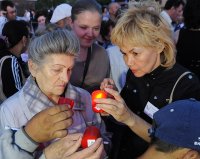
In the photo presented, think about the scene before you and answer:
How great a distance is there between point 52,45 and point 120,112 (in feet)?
2.06

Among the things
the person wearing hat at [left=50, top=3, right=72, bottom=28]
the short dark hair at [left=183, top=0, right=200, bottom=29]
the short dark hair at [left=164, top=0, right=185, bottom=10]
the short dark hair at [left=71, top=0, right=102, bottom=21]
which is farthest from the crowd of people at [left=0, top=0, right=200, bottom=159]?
the short dark hair at [left=164, top=0, right=185, bottom=10]

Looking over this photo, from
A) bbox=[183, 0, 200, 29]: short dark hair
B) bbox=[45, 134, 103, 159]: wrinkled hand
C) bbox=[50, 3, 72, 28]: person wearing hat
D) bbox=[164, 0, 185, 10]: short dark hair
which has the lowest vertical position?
bbox=[164, 0, 185, 10]: short dark hair

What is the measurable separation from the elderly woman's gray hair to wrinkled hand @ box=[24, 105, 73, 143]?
79 centimetres

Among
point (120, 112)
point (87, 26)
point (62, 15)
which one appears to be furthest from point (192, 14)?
point (120, 112)

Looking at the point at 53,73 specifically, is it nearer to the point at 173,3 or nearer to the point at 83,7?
the point at 83,7

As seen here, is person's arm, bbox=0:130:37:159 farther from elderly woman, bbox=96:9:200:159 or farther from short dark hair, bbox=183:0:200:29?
short dark hair, bbox=183:0:200:29

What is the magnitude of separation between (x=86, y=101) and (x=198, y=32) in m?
2.04

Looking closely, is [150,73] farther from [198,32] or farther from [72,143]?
[198,32]

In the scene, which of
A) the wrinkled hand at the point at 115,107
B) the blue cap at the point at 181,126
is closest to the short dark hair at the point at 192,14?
the wrinkled hand at the point at 115,107

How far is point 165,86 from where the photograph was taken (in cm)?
237

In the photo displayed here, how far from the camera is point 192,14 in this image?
3.97 m

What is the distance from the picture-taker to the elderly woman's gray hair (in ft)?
7.52

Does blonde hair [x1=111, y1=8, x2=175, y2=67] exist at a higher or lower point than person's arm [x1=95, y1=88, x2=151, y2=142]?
higher

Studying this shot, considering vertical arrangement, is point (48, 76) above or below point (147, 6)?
below
